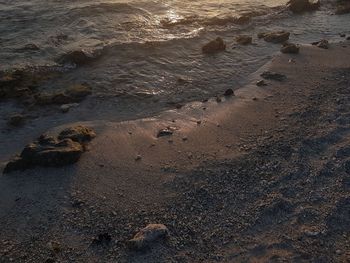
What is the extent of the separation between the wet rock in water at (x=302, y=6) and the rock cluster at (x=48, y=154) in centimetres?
1417

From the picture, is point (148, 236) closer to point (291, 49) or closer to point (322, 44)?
point (291, 49)

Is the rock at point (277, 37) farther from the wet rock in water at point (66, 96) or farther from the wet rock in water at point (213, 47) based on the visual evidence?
the wet rock in water at point (66, 96)

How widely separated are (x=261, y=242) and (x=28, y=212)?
13.5 ft

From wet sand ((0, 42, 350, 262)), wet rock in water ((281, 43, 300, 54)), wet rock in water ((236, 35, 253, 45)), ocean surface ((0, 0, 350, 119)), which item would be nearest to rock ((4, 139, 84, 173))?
wet sand ((0, 42, 350, 262))

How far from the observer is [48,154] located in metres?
8.95

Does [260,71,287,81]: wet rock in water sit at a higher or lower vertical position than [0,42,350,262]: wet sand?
higher

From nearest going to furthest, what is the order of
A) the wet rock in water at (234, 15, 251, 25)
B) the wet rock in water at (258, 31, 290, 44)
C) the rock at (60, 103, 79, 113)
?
the rock at (60, 103, 79, 113)
the wet rock in water at (258, 31, 290, 44)
the wet rock in water at (234, 15, 251, 25)

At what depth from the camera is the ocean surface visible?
12.9m

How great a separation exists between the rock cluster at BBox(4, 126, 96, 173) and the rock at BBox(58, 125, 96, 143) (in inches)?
8.9

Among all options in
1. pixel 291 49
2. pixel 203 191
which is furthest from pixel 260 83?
pixel 203 191

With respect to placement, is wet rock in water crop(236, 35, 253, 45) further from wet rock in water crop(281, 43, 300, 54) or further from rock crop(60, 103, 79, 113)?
rock crop(60, 103, 79, 113)

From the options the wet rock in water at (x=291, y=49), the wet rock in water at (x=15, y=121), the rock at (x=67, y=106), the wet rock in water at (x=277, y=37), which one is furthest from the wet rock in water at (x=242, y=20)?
the wet rock in water at (x=15, y=121)

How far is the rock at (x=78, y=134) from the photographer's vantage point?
32.0 feet

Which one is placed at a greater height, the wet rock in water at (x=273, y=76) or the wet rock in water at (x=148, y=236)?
the wet rock in water at (x=273, y=76)
